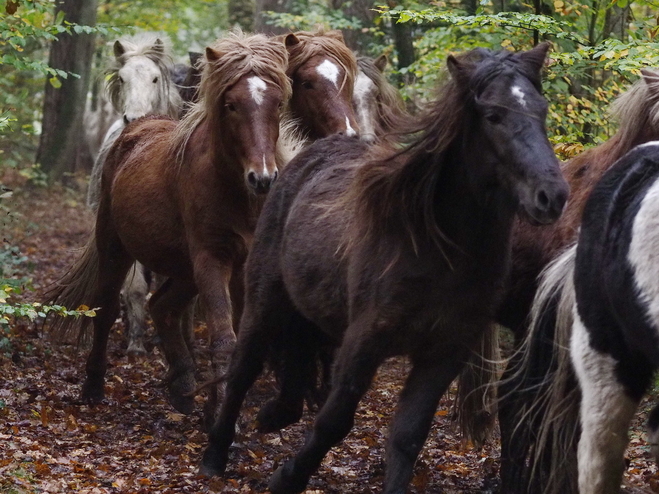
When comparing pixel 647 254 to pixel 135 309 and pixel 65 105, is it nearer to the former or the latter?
pixel 135 309

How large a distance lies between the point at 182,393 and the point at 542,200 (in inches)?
192

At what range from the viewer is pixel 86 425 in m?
7.53

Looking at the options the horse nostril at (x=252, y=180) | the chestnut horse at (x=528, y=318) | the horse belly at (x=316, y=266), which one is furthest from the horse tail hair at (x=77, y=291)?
the chestnut horse at (x=528, y=318)

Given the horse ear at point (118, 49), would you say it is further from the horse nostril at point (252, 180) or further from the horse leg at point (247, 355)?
the horse leg at point (247, 355)

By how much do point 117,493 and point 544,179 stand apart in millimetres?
3224

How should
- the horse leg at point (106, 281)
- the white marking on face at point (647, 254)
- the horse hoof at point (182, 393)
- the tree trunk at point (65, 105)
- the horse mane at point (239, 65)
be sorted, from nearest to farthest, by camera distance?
the white marking on face at point (647, 254), the horse mane at point (239, 65), the horse hoof at point (182, 393), the horse leg at point (106, 281), the tree trunk at point (65, 105)

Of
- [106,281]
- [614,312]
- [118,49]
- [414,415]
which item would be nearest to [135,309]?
[106,281]

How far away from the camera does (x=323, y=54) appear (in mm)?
8055

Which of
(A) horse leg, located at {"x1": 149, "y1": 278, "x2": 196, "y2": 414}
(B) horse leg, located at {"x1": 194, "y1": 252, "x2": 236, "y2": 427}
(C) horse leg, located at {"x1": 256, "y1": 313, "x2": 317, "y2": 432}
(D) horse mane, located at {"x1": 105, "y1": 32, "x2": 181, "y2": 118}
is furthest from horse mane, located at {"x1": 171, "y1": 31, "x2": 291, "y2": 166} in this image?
(D) horse mane, located at {"x1": 105, "y1": 32, "x2": 181, "y2": 118}

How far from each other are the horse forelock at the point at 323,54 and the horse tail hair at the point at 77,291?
2.74 m

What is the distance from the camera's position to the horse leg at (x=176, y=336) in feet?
27.4

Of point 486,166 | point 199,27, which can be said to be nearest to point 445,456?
point 486,166

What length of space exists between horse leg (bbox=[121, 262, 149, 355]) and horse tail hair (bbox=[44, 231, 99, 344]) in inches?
46.0

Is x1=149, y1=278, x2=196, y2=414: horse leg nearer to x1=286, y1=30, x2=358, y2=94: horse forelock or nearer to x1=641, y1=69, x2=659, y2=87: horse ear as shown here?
x1=286, y1=30, x2=358, y2=94: horse forelock
